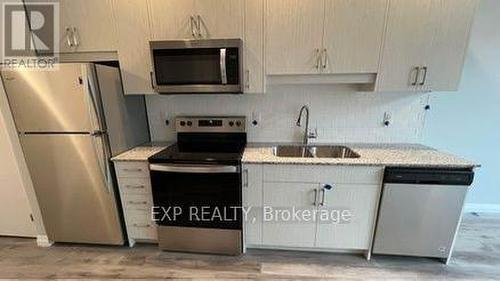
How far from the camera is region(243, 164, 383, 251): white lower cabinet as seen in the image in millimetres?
1967

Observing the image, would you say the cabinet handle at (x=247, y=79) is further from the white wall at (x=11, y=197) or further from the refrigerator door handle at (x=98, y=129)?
the white wall at (x=11, y=197)

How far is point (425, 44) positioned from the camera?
1.94 m

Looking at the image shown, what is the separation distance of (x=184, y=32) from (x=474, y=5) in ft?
7.16

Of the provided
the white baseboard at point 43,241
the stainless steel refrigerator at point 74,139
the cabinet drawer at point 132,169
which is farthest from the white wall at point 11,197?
the cabinet drawer at point 132,169

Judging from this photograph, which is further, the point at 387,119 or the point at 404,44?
the point at 387,119

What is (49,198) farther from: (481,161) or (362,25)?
(481,161)

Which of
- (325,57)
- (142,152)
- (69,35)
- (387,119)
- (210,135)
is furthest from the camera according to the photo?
(210,135)

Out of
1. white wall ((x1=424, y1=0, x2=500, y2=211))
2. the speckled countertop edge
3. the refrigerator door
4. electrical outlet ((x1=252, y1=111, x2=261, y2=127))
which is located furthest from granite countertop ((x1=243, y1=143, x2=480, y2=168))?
the refrigerator door

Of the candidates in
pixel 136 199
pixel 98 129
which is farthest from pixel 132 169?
pixel 98 129

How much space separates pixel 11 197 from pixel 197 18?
97.6 inches

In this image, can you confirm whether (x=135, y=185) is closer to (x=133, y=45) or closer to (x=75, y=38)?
(x=133, y=45)

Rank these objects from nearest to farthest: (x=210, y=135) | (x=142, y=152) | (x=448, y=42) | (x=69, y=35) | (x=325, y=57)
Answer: (x=448, y=42), (x=325, y=57), (x=69, y=35), (x=142, y=152), (x=210, y=135)

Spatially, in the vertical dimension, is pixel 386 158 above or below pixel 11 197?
above

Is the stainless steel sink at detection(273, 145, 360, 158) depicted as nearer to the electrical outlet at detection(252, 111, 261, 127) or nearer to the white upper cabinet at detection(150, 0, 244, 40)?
the electrical outlet at detection(252, 111, 261, 127)
